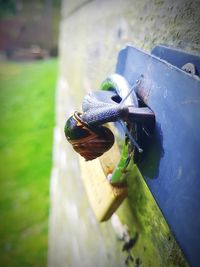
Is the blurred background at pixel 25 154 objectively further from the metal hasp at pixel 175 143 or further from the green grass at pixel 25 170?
the metal hasp at pixel 175 143

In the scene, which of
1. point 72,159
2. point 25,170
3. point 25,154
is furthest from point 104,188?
point 25,154

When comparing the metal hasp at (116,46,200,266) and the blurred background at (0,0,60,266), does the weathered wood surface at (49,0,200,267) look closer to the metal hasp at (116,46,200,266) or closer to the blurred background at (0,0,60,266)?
the metal hasp at (116,46,200,266)

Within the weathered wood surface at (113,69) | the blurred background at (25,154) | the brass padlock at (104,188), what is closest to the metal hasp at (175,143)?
the weathered wood surface at (113,69)

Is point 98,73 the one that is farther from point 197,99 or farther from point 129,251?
point 197,99

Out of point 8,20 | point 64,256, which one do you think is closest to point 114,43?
point 64,256

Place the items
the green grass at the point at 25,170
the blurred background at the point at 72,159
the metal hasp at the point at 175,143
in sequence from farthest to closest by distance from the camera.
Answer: the green grass at the point at 25,170
the blurred background at the point at 72,159
the metal hasp at the point at 175,143

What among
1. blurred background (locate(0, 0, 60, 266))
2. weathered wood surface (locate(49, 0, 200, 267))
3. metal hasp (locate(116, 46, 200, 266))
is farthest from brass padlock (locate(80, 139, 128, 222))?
blurred background (locate(0, 0, 60, 266))
